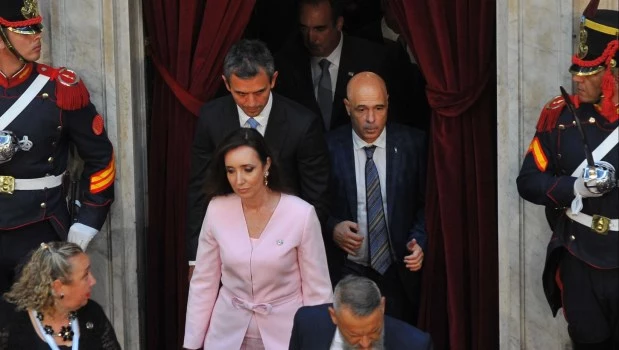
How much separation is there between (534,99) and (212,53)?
161cm

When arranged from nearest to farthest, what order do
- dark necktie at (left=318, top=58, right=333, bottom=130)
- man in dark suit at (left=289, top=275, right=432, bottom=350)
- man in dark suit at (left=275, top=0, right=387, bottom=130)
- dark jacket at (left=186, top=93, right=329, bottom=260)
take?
man in dark suit at (left=289, top=275, right=432, bottom=350) < dark jacket at (left=186, top=93, right=329, bottom=260) < man in dark suit at (left=275, top=0, right=387, bottom=130) < dark necktie at (left=318, top=58, right=333, bottom=130)

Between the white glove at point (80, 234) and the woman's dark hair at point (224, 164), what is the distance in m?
0.72

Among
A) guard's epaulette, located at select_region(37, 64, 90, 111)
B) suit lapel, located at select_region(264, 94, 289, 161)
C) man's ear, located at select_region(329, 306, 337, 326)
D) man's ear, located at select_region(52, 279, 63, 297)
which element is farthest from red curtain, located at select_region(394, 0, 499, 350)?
man's ear, located at select_region(52, 279, 63, 297)

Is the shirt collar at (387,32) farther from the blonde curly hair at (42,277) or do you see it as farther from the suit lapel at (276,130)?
the blonde curly hair at (42,277)

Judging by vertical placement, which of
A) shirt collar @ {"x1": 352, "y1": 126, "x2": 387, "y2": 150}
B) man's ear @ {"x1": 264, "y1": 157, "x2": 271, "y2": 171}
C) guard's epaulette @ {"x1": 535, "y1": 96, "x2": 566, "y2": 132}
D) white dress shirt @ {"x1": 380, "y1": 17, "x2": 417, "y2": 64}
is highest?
guard's epaulette @ {"x1": 535, "y1": 96, "x2": 566, "y2": 132}

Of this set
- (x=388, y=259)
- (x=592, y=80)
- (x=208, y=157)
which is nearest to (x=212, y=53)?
(x=208, y=157)

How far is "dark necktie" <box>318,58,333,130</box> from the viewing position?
27.4ft

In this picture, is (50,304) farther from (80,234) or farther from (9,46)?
(9,46)

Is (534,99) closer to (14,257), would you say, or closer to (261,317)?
(261,317)

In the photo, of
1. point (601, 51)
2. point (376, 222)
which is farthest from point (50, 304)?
point (601, 51)

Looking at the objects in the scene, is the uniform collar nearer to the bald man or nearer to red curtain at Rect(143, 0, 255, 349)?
red curtain at Rect(143, 0, 255, 349)

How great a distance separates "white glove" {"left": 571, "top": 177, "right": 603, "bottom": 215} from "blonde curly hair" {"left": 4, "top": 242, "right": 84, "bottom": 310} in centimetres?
202

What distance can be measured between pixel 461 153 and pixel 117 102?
1663mm

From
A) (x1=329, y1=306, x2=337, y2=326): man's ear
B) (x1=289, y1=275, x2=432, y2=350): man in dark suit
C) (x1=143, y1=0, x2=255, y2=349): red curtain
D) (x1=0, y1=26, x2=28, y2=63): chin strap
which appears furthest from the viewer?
(x1=143, y1=0, x2=255, y2=349): red curtain
